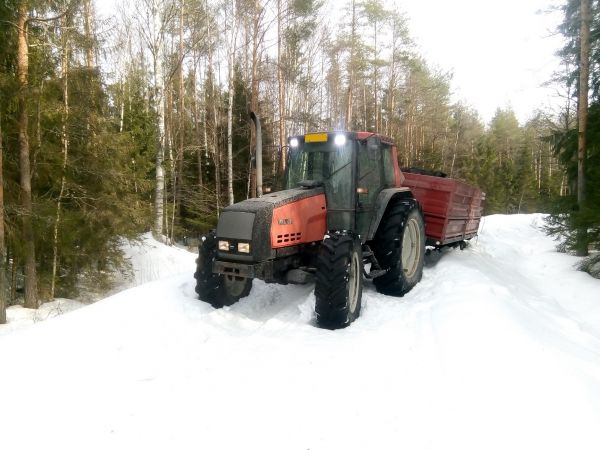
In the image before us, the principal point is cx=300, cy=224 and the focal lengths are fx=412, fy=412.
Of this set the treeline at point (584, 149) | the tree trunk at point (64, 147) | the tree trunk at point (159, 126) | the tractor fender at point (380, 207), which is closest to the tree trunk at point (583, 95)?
the treeline at point (584, 149)

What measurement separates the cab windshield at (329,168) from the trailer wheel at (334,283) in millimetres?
855

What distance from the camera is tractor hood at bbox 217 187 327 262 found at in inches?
171

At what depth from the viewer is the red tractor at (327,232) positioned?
172 inches

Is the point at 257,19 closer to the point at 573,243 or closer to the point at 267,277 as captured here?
the point at 573,243

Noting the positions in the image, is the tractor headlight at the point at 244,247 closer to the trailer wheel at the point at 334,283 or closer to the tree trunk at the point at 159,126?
the trailer wheel at the point at 334,283

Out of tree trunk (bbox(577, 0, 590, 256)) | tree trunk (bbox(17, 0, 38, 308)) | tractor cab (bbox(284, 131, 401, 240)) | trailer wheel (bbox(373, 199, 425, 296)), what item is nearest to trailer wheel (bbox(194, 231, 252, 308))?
tractor cab (bbox(284, 131, 401, 240))

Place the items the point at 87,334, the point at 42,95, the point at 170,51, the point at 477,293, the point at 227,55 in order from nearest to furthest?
the point at 87,334 → the point at 477,293 → the point at 42,95 → the point at 227,55 → the point at 170,51

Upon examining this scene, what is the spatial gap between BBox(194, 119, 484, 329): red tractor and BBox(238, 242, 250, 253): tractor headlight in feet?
0.04

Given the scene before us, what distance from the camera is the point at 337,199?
524 centimetres

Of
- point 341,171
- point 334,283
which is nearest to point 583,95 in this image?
point 341,171

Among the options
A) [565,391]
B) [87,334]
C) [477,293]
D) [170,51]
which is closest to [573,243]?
[477,293]

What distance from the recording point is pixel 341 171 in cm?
523

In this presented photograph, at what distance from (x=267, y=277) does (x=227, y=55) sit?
612 inches

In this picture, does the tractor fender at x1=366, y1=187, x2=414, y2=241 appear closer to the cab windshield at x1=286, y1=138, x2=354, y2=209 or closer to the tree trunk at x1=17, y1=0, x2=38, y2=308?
the cab windshield at x1=286, y1=138, x2=354, y2=209
